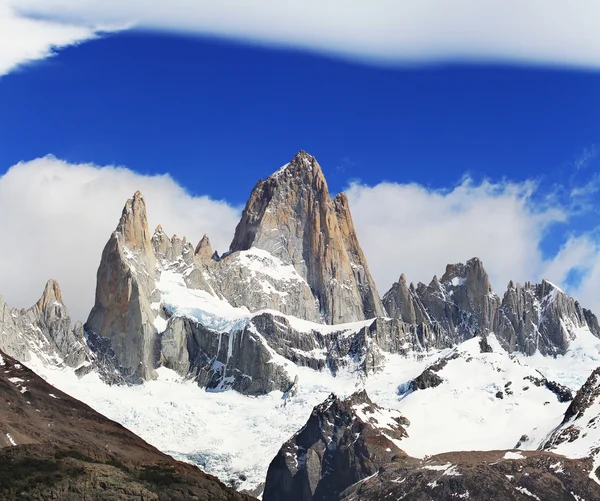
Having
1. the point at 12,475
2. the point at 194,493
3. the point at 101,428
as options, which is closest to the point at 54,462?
the point at 12,475

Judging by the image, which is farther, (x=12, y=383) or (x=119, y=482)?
(x=12, y=383)

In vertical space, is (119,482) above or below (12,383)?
below

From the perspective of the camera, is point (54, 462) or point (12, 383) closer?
point (54, 462)

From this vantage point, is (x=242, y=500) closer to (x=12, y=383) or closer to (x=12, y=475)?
(x=12, y=475)

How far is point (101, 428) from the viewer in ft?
596

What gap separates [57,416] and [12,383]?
A: 14.8 m

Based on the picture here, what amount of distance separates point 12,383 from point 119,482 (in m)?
75.2

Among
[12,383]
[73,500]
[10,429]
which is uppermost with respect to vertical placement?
[12,383]

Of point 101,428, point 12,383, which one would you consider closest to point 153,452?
point 101,428

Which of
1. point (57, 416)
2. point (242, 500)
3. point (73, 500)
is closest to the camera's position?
point (73, 500)

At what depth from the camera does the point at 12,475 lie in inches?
4697

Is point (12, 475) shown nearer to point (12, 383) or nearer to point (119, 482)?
point (119, 482)

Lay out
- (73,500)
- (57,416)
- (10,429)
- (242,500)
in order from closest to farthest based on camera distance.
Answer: (73,500), (242,500), (10,429), (57,416)

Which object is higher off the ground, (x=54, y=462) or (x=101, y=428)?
(x=101, y=428)
